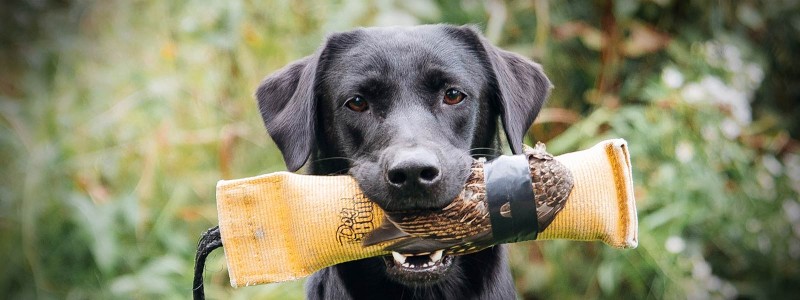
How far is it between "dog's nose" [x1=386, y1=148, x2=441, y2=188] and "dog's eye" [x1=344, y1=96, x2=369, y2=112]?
596 mm

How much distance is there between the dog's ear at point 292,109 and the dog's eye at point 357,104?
0.43 feet

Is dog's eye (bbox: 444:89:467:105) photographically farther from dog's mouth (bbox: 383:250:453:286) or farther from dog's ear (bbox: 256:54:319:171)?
dog's mouth (bbox: 383:250:453:286)

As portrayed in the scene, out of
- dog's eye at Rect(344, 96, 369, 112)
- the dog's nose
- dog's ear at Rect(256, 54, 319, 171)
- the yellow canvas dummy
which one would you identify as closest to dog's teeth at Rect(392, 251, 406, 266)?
the yellow canvas dummy

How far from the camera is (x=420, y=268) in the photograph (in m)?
2.45

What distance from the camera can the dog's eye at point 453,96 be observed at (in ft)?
9.19

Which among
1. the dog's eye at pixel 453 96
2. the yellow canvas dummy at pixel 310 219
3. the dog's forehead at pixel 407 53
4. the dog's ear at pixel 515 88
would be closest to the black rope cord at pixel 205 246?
the yellow canvas dummy at pixel 310 219

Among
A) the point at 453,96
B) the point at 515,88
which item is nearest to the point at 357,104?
the point at 453,96

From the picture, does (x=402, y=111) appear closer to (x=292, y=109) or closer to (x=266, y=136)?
(x=292, y=109)

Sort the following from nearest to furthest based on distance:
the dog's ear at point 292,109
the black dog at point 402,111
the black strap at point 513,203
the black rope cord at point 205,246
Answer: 1. the black strap at point 513,203
2. the black rope cord at point 205,246
3. the black dog at point 402,111
4. the dog's ear at point 292,109

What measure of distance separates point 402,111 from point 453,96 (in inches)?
9.3

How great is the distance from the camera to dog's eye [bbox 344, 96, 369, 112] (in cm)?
280

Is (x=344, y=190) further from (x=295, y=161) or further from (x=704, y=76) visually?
(x=704, y=76)

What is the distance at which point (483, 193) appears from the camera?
7.38ft

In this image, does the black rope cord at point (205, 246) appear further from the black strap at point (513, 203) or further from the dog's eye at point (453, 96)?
the dog's eye at point (453, 96)
